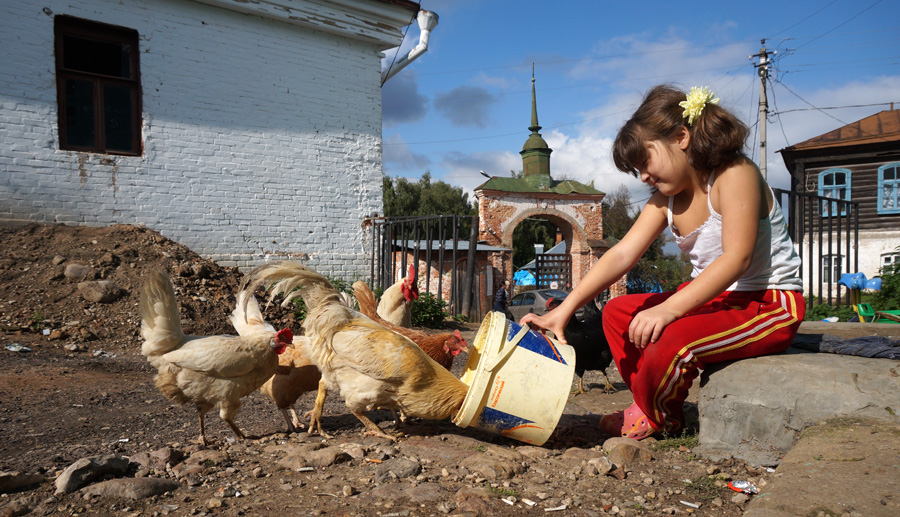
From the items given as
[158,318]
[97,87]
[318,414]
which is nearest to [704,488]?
[318,414]

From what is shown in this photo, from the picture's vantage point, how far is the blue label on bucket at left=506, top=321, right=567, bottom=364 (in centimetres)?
298

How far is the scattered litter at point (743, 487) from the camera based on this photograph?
2.33 meters

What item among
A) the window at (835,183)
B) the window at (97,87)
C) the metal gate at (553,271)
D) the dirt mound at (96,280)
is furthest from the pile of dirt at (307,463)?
the window at (835,183)

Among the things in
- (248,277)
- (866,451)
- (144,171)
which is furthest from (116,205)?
(866,451)

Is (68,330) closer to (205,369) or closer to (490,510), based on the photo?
(205,369)

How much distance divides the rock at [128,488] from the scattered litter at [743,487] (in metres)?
2.55

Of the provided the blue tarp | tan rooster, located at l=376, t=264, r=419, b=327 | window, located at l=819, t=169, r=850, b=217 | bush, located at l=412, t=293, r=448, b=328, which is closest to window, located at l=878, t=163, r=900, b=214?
window, located at l=819, t=169, r=850, b=217

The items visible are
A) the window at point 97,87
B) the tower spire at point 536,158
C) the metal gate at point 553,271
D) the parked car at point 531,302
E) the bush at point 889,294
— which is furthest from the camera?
the tower spire at point 536,158

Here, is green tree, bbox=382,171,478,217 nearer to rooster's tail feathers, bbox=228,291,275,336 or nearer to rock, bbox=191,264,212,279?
rock, bbox=191,264,212,279

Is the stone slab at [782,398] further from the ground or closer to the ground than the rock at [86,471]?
further from the ground

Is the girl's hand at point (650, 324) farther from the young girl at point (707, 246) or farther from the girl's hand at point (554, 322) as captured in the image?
the girl's hand at point (554, 322)

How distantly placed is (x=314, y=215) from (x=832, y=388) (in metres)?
9.25

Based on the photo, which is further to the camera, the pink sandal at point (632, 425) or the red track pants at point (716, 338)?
the pink sandal at point (632, 425)

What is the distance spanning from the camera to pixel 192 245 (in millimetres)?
9359
